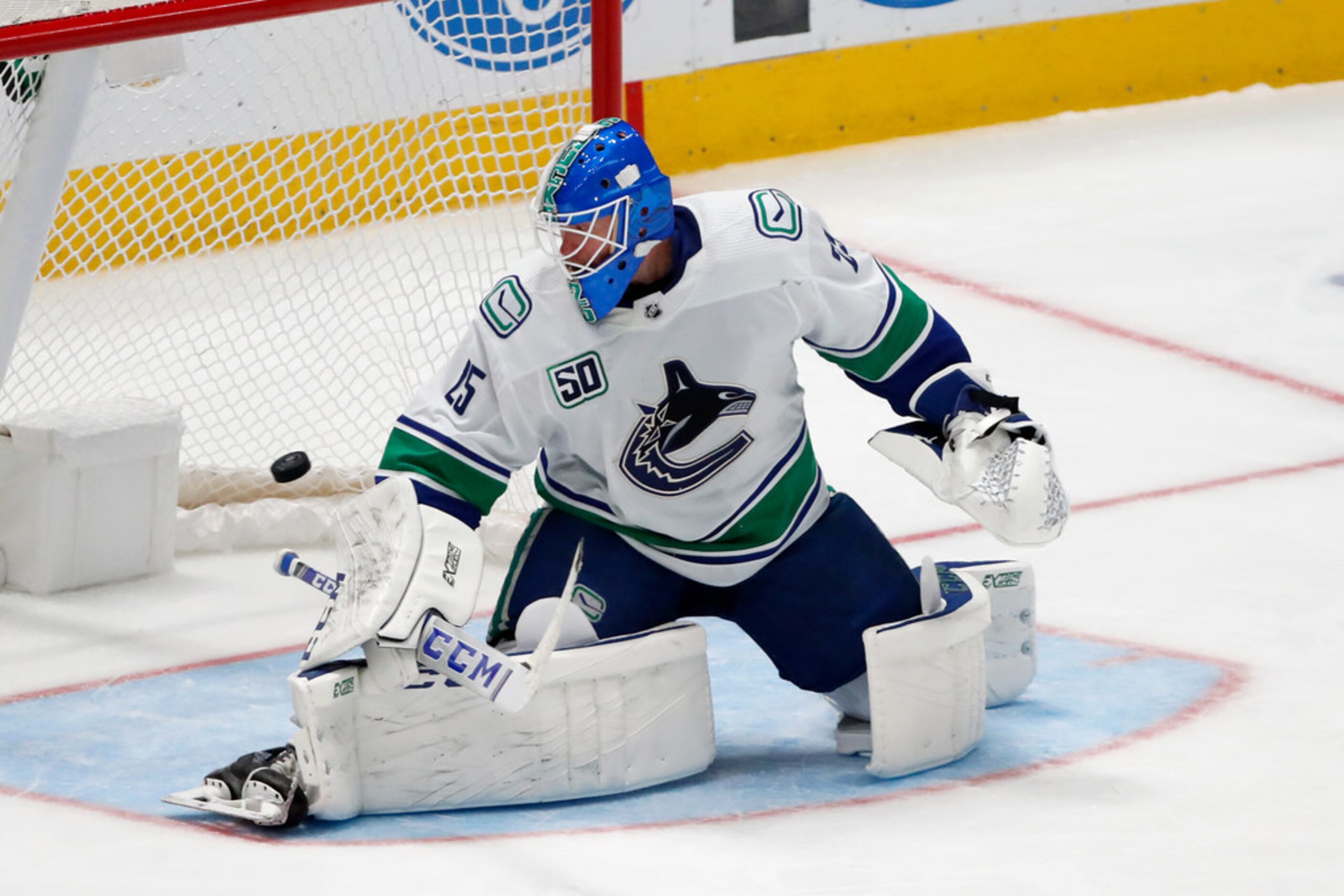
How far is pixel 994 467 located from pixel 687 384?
405mm

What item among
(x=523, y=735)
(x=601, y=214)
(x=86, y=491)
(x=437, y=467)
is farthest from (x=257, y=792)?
(x=86, y=491)

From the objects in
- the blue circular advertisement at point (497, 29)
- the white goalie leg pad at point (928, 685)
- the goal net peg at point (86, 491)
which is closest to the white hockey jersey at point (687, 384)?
the white goalie leg pad at point (928, 685)

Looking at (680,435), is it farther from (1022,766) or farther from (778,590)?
(1022,766)

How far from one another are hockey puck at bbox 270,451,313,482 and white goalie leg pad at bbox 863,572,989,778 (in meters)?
0.74

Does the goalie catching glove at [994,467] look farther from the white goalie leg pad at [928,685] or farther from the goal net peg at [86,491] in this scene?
A: the goal net peg at [86,491]

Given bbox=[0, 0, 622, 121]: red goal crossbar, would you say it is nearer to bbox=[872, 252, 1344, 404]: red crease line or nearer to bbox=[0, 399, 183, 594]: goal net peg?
bbox=[0, 399, 183, 594]: goal net peg

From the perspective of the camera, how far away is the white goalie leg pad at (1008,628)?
3111 mm

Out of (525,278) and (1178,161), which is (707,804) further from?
(1178,161)

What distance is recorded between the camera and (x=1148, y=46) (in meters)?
7.55

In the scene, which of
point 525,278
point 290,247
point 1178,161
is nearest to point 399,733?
point 525,278

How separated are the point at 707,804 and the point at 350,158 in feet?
7.93

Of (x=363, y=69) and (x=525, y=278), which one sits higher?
(x=363, y=69)

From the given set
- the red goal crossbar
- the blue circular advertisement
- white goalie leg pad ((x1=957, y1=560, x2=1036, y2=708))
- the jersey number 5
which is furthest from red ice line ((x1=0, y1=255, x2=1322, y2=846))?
the blue circular advertisement

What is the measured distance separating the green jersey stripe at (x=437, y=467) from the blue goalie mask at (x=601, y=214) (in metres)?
0.26
